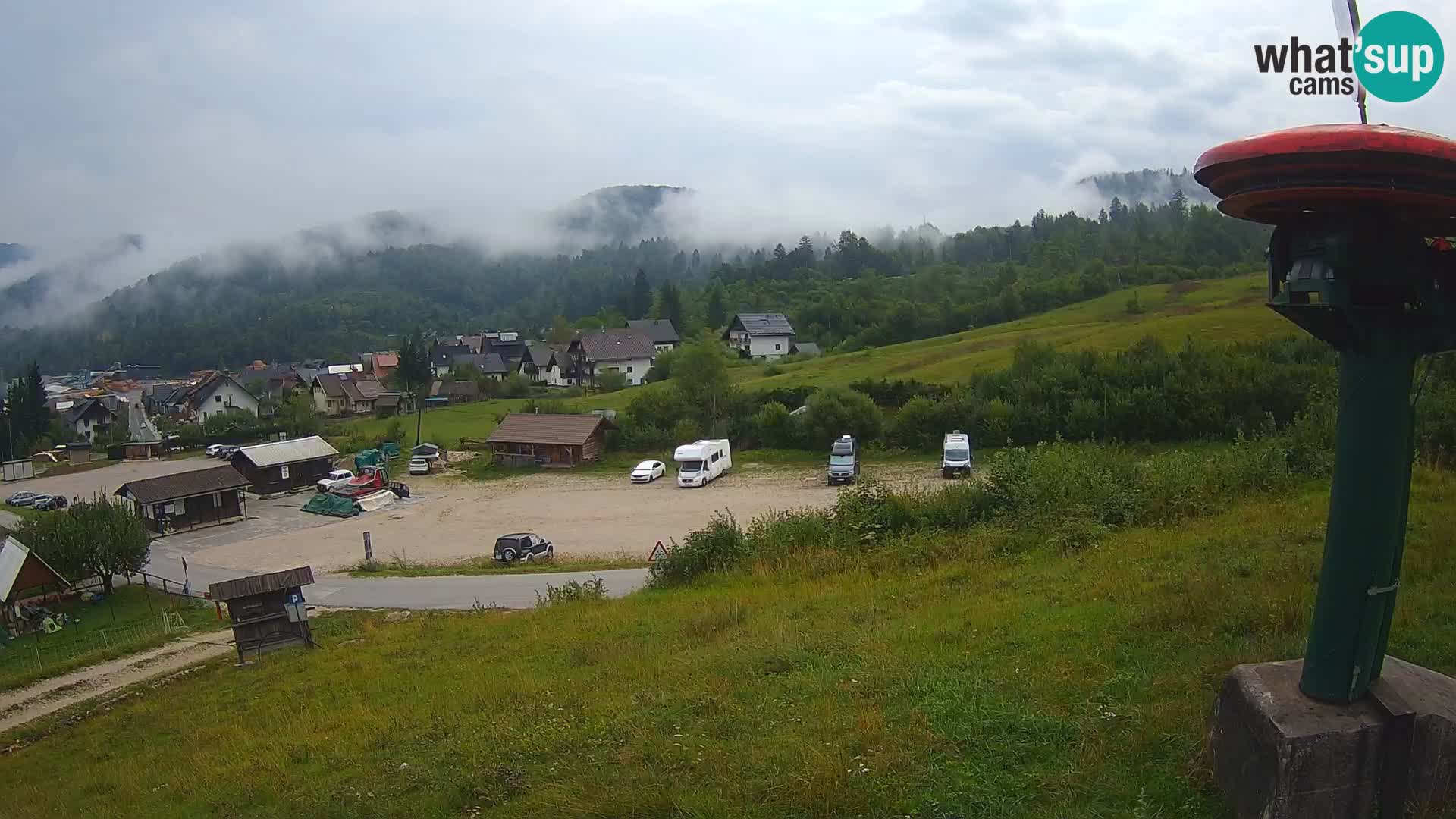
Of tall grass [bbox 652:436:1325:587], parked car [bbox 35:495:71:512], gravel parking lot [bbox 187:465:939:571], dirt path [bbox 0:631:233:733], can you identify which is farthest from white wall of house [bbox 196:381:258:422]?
tall grass [bbox 652:436:1325:587]

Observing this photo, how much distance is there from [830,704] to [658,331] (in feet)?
304

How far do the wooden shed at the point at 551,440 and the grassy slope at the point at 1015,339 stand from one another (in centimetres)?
924

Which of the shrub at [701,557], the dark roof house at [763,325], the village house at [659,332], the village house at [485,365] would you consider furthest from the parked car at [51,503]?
the dark roof house at [763,325]

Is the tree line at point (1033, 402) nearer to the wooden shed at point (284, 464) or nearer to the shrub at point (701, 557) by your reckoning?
the wooden shed at point (284, 464)

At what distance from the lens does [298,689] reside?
13039mm

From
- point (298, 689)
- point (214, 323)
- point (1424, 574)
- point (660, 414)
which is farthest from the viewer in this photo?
point (214, 323)

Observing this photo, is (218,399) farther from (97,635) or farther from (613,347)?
(97,635)

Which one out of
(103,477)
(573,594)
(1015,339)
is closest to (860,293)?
(1015,339)

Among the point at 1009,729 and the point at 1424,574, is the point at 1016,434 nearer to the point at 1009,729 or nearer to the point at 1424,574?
the point at 1424,574

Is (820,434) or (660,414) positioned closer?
(820,434)

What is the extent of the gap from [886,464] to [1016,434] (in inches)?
234

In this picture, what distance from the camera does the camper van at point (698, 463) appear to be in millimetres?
38594

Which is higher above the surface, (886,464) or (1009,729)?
(1009,729)

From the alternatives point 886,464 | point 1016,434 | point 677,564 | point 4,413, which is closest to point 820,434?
point 886,464
